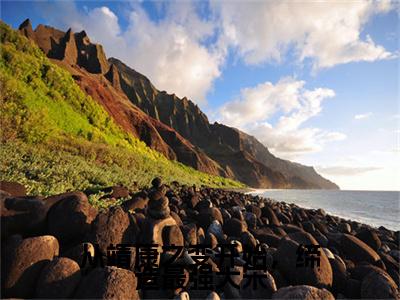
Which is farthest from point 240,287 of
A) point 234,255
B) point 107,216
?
point 107,216

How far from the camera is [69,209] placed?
3.76 metres

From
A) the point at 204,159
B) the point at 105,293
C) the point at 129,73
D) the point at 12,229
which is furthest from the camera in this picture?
the point at 129,73

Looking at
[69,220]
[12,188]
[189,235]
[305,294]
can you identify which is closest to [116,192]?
[12,188]

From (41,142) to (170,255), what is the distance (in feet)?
44.2

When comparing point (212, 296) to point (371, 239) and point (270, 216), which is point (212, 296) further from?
point (371, 239)

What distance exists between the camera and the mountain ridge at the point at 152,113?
58.0 meters

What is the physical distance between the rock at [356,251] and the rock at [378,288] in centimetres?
214

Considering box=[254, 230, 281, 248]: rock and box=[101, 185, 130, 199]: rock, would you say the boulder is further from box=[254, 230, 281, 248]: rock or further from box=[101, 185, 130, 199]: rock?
box=[101, 185, 130, 199]: rock

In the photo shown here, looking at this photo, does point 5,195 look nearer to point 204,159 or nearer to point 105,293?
point 105,293

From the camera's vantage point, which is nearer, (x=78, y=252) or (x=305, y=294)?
(x=305, y=294)

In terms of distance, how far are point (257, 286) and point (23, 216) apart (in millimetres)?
3034

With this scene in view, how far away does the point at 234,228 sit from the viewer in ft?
19.4

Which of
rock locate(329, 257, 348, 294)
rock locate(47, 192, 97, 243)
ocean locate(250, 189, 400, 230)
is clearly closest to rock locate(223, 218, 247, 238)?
rock locate(329, 257, 348, 294)

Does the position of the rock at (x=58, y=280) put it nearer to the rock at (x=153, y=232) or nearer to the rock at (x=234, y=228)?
the rock at (x=153, y=232)
